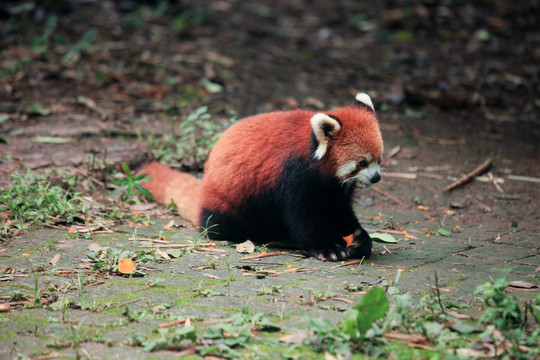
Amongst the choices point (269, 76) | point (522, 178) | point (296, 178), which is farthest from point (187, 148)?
point (269, 76)

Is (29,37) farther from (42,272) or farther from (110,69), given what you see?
(42,272)

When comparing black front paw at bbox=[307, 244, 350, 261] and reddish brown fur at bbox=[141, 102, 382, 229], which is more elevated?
reddish brown fur at bbox=[141, 102, 382, 229]

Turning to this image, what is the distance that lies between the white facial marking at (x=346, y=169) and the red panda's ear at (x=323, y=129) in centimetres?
17

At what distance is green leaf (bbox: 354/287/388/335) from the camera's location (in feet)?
8.15

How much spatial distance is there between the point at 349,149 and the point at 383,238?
80 cm

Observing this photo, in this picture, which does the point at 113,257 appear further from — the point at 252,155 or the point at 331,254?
the point at 331,254

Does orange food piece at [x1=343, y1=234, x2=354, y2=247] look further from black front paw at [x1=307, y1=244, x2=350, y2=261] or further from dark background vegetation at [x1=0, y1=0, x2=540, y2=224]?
dark background vegetation at [x1=0, y1=0, x2=540, y2=224]

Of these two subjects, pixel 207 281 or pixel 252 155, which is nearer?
pixel 207 281

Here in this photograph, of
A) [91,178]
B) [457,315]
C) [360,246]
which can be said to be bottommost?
[91,178]

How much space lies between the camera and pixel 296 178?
12.7 feet

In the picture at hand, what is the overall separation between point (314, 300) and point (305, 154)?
47.5 inches

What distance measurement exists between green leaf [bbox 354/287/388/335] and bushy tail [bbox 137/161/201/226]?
2.31 metres

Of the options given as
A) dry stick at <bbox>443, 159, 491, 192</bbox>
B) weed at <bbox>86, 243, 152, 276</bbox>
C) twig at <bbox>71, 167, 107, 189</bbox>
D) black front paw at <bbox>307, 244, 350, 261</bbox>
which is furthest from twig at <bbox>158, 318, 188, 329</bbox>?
dry stick at <bbox>443, 159, 491, 192</bbox>

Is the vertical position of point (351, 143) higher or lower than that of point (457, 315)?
higher
